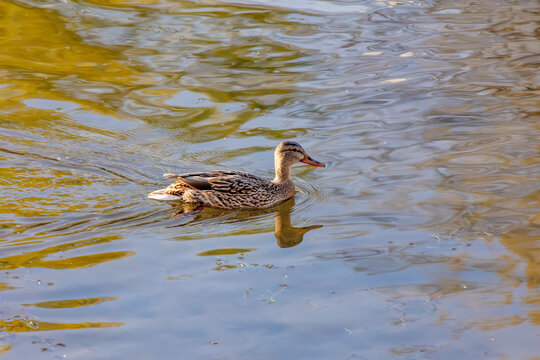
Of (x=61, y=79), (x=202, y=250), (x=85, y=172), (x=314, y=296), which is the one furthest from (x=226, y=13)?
(x=314, y=296)

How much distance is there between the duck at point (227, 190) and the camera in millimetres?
9375

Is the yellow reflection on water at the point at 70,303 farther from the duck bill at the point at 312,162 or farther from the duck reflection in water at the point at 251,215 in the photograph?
the duck bill at the point at 312,162

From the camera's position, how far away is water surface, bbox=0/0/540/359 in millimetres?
6488

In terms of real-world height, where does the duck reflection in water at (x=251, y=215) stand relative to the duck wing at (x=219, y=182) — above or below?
below

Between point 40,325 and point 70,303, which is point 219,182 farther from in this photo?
point 40,325

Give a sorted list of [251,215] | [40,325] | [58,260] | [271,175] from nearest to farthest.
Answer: [40,325] < [58,260] < [251,215] < [271,175]

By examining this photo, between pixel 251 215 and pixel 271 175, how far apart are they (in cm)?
128

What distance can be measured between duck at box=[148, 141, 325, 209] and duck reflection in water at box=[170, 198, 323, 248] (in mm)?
71

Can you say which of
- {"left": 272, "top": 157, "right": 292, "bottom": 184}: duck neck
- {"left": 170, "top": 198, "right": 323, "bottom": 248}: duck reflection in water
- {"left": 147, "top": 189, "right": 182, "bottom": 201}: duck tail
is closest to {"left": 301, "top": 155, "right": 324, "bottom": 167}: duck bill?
{"left": 272, "top": 157, "right": 292, "bottom": 184}: duck neck

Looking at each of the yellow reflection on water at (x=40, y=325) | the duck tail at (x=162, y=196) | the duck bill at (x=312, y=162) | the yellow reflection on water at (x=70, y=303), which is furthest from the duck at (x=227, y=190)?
the yellow reflection on water at (x=40, y=325)

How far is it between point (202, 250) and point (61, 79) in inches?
257

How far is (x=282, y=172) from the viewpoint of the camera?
9812 mm

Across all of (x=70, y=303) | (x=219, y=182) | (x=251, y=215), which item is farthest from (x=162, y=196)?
(x=70, y=303)

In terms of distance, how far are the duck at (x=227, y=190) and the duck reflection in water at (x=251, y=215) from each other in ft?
0.23
